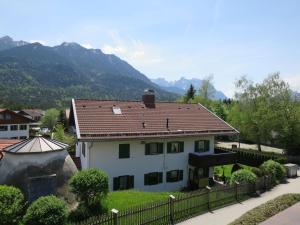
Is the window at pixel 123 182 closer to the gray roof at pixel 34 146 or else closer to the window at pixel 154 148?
the window at pixel 154 148

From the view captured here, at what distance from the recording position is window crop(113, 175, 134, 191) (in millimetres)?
27166

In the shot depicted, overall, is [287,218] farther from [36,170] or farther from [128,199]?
[36,170]

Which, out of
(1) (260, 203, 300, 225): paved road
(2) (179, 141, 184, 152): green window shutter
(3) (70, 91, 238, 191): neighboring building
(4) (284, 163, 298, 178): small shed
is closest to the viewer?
(1) (260, 203, 300, 225): paved road

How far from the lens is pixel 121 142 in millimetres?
27531

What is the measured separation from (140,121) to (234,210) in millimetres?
12381

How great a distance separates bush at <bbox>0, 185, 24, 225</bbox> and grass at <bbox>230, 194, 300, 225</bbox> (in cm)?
1138

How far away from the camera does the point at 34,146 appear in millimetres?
19625

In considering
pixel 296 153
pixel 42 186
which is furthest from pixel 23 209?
pixel 296 153

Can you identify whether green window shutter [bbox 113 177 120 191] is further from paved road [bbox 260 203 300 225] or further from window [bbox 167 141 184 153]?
paved road [bbox 260 203 300 225]

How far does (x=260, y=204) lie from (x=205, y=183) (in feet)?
30.4

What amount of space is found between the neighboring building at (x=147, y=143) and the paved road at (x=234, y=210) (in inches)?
256

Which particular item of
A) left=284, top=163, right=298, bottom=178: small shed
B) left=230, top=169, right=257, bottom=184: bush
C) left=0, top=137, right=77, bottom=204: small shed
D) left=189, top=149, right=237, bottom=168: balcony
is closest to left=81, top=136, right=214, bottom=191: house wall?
left=189, top=149, right=237, bottom=168: balcony

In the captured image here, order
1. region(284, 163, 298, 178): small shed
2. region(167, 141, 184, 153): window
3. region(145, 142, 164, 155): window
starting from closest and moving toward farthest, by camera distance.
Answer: region(145, 142, 164, 155): window < region(167, 141, 184, 153): window < region(284, 163, 298, 178): small shed

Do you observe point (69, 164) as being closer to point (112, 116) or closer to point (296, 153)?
point (112, 116)
